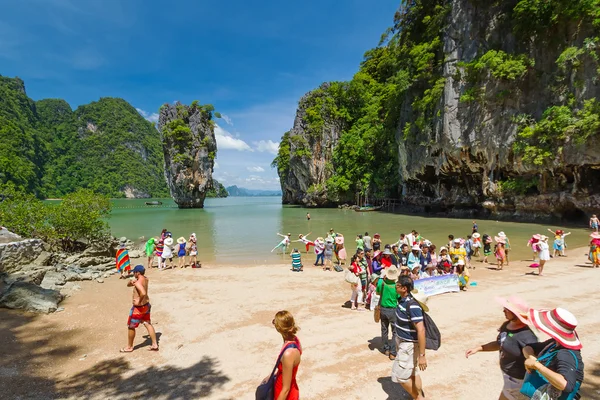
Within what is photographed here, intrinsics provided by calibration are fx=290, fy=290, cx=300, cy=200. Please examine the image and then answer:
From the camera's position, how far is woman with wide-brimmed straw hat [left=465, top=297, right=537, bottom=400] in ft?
8.35

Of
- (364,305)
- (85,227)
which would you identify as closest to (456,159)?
(364,305)

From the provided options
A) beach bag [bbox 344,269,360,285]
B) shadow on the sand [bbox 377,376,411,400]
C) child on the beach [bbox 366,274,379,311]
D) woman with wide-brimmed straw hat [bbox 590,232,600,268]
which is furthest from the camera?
woman with wide-brimmed straw hat [bbox 590,232,600,268]

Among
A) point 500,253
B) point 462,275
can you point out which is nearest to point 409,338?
point 462,275

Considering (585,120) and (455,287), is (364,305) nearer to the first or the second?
(455,287)

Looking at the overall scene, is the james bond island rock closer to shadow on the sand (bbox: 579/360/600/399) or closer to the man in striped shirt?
the man in striped shirt

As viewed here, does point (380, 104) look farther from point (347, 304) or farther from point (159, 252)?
point (347, 304)

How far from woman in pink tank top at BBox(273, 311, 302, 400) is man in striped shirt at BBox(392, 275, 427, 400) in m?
1.48

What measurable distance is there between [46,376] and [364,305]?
21.0 feet

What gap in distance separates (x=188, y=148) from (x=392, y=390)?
59745 millimetres

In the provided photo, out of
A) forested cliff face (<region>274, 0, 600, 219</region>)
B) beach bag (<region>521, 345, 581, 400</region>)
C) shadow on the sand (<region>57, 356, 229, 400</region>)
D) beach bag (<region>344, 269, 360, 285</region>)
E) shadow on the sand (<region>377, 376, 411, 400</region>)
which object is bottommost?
shadow on the sand (<region>57, 356, 229, 400</region>)

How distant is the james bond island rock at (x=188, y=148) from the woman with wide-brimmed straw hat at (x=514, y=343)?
59.6m

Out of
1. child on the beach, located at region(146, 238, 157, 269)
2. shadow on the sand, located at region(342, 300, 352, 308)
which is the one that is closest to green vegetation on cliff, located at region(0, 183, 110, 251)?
child on the beach, located at region(146, 238, 157, 269)

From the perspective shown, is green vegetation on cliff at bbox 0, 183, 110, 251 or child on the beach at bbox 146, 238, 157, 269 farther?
child on the beach at bbox 146, 238, 157, 269

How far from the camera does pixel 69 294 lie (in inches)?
341
